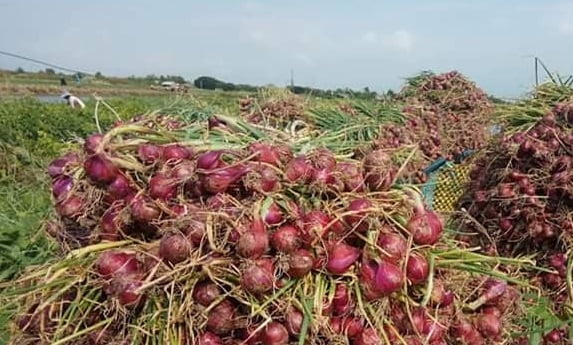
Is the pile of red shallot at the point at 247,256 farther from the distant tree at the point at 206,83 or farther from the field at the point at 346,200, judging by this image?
the distant tree at the point at 206,83

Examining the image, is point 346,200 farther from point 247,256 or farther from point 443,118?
point 443,118

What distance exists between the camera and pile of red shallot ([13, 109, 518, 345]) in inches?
52.2

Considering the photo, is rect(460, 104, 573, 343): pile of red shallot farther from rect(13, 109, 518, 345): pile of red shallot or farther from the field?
rect(13, 109, 518, 345): pile of red shallot

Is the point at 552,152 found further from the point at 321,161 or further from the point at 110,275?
the point at 110,275

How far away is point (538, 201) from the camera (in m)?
2.71

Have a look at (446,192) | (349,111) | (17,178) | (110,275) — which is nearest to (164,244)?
(110,275)

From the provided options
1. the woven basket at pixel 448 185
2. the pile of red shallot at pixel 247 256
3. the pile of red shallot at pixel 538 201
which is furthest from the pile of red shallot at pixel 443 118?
the pile of red shallot at pixel 247 256

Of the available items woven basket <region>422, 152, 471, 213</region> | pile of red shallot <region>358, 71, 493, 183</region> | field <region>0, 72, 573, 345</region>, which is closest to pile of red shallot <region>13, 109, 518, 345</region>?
field <region>0, 72, 573, 345</region>

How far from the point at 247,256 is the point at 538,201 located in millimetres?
1769

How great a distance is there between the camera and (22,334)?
149cm

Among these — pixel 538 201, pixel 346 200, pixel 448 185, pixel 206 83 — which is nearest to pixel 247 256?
pixel 346 200

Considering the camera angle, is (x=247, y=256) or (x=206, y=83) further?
(x=206, y=83)

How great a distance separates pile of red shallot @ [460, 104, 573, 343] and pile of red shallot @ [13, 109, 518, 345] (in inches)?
48.8

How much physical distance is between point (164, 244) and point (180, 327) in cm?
17
